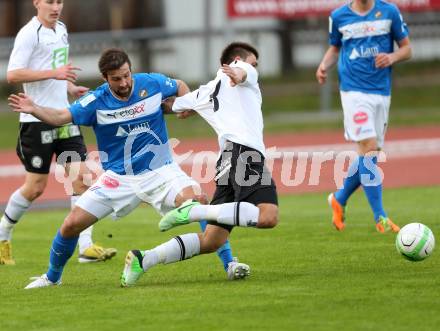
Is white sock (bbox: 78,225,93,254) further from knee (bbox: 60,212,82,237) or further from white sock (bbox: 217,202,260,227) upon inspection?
white sock (bbox: 217,202,260,227)

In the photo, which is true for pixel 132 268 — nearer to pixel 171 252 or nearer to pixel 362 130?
pixel 171 252

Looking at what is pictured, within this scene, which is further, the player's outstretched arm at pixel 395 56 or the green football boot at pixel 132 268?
the player's outstretched arm at pixel 395 56

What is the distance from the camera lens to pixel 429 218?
1225 centimetres

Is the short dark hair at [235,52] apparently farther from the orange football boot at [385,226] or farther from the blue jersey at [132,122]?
the orange football boot at [385,226]

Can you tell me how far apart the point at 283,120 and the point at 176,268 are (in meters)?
17.8

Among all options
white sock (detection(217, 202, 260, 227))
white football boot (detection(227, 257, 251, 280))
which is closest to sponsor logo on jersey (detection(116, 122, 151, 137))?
white sock (detection(217, 202, 260, 227))

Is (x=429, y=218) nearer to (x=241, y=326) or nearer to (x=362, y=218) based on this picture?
(x=362, y=218)

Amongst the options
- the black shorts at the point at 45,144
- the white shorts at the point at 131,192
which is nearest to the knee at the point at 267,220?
the white shorts at the point at 131,192

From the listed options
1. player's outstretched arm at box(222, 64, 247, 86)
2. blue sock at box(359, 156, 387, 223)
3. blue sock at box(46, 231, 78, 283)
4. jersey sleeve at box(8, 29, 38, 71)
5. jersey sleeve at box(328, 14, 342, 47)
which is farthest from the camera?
jersey sleeve at box(328, 14, 342, 47)

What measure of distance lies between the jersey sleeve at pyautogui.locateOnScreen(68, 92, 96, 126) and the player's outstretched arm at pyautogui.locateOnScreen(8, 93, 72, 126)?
0.15 feet

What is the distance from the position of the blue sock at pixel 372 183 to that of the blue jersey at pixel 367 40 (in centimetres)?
79

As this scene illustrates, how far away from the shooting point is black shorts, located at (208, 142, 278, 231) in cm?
855

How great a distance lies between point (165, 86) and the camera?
8914 millimetres

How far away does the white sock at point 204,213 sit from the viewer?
8259 mm
